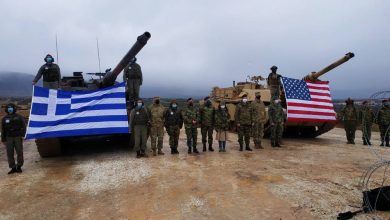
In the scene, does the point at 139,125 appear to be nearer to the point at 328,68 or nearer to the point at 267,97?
the point at 267,97

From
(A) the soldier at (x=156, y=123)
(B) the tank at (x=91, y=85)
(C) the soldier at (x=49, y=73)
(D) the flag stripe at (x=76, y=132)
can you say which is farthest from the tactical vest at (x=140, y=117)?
(C) the soldier at (x=49, y=73)

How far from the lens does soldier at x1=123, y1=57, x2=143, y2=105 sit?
1126 centimetres

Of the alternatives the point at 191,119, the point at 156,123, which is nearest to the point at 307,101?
the point at 191,119

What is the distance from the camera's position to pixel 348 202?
244 inches

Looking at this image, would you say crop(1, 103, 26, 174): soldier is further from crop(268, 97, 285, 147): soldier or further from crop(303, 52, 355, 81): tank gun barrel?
crop(303, 52, 355, 81): tank gun barrel

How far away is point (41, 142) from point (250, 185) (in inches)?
232

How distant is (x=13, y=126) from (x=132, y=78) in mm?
3695

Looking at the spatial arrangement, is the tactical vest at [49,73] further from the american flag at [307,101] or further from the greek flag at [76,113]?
the american flag at [307,101]

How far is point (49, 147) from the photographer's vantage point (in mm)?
10281

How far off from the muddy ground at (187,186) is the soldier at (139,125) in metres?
0.39

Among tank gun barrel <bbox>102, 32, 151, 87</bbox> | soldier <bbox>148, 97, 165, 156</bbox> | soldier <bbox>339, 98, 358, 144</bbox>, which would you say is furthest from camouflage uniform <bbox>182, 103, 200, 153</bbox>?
soldier <bbox>339, 98, 358, 144</bbox>

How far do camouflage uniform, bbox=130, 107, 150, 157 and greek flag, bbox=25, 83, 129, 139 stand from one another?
0.24m

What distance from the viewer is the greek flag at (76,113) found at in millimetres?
9406

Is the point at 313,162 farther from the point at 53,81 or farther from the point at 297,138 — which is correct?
the point at 53,81
